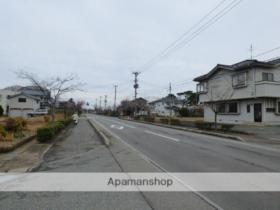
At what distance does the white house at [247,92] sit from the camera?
102ft

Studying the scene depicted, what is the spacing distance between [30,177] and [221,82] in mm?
33267

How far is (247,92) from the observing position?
32.6 m

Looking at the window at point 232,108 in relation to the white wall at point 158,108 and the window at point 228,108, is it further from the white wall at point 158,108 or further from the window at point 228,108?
the white wall at point 158,108

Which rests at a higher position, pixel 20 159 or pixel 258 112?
pixel 258 112

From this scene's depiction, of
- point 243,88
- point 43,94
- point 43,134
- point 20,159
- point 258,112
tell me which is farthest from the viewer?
point 243,88

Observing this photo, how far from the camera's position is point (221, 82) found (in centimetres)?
3819

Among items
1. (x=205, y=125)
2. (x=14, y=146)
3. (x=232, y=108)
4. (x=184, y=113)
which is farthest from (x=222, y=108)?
(x=14, y=146)

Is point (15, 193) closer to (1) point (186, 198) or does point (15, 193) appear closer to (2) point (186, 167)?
(1) point (186, 198)

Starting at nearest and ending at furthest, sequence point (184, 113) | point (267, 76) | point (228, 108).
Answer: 1. point (267, 76)
2. point (228, 108)
3. point (184, 113)

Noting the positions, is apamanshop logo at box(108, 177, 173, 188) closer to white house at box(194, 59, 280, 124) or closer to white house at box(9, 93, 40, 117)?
white house at box(194, 59, 280, 124)

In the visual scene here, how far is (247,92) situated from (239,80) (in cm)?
218

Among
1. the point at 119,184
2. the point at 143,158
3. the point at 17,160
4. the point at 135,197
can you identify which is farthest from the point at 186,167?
the point at 17,160

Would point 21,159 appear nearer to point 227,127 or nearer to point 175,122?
point 227,127

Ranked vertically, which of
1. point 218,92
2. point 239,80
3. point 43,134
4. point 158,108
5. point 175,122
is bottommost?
point 43,134
